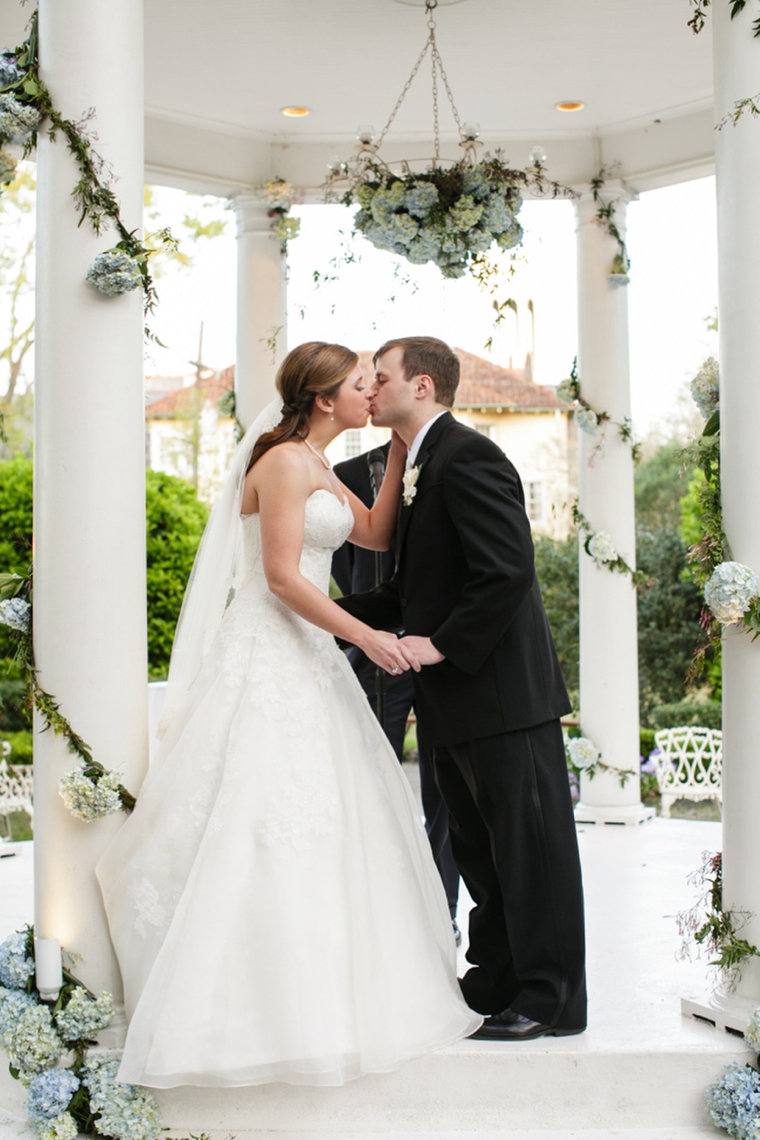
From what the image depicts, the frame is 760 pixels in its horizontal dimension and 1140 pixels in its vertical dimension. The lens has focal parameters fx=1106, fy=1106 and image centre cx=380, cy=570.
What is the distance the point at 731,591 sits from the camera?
3479 millimetres

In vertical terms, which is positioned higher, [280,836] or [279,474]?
[279,474]

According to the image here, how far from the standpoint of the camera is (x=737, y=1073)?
3438 mm

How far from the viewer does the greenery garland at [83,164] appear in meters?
3.54

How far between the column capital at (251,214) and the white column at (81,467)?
3.32 metres

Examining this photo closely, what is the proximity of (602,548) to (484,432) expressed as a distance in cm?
1375

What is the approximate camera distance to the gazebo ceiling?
5.18 m

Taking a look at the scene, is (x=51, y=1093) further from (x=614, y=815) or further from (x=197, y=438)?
(x=197, y=438)

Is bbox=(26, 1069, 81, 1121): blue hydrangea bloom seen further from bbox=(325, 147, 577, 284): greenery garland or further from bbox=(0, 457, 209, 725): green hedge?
bbox=(0, 457, 209, 725): green hedge

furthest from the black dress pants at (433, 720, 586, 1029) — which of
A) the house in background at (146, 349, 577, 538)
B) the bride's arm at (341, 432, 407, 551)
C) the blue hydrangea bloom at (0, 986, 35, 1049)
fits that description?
the house in background at (146, 349, 577, 538)

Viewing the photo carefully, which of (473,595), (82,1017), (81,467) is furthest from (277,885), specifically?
(81,467)

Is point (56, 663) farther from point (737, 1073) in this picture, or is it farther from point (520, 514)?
point (737, 1073)

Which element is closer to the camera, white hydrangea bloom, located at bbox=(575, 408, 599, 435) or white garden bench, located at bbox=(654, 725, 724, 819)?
white hydrangea bloom, located at bbox=(575, 408, 599, 435)

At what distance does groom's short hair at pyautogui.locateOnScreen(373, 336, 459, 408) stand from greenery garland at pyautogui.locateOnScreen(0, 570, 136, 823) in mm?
1487

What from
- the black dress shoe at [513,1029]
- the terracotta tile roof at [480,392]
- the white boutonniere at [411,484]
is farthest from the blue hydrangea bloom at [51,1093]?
the terracotta tile roof at [480,392]
